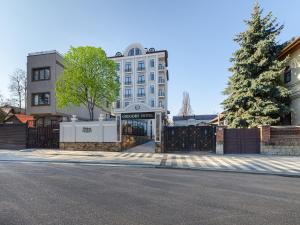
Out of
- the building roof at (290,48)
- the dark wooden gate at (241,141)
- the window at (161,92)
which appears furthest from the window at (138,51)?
the dark wooden gate at (241,141)

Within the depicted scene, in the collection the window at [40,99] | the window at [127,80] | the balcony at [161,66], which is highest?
the balcony at [161,66]

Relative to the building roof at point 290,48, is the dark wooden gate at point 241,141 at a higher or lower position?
lower

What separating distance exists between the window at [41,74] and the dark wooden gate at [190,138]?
19077 millimetres

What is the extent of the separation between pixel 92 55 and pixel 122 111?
370 inches

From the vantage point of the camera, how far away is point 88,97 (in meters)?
25.9

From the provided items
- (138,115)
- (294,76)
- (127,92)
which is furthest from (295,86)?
(127,92)

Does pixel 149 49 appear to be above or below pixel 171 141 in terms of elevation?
above

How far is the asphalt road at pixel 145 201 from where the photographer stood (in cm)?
429

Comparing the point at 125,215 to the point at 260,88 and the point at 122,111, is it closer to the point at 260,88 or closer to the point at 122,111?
the point at 122,111

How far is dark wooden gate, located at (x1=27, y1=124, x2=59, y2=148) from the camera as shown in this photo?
20.3 metres

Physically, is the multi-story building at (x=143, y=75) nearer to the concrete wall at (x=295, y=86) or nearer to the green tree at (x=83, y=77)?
the green tree at (x=83, y=77)

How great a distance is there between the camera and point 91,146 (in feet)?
61.9

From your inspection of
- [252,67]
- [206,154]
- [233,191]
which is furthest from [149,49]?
[233,191]

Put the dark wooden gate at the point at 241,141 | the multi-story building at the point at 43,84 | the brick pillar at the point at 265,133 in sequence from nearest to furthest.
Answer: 1. the brick pillar at the point at 265,133
2. the dark wooden gate at the point at 241,141
3. the multi-story building at the point at 43,84
